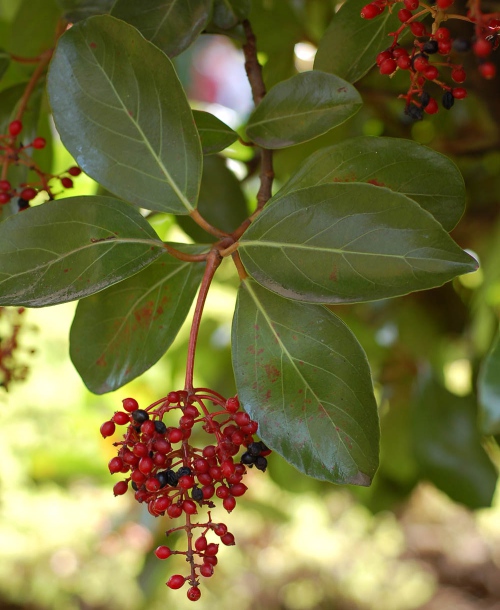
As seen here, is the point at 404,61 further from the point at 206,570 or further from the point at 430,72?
the point at 206,570

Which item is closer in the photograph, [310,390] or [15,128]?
[310,390]

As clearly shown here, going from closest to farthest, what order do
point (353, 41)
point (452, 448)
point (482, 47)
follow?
point (482, 47)
point (353, 41)
point (452, 448)

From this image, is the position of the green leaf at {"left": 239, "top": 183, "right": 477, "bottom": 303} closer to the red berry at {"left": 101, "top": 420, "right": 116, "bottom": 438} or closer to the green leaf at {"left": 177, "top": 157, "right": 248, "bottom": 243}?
the red berry at {"left": 101, "top": 420, "right": 116, "bottom": 438}

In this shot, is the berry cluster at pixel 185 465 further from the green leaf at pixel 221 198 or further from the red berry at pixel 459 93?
the green leaf at pixel 221 198

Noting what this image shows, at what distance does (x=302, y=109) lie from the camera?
47cm

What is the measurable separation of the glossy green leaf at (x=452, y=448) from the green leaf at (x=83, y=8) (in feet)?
2.27

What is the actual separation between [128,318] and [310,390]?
0.16 m

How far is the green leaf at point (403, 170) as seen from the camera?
444 mm

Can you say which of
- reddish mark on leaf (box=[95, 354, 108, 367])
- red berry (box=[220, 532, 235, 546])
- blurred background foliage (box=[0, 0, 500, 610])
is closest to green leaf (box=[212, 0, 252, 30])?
reddish mark on leaf (box=[95, 354, 108, 367])

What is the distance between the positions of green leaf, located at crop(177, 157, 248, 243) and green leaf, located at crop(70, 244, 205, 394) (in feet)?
0.86

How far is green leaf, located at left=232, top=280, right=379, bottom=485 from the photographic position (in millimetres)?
430

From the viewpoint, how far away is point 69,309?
2.43 meters

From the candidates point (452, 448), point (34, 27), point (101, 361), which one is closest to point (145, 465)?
point (101, 361)

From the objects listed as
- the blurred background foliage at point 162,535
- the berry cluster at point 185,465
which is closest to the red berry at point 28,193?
the berry cluster at point 185,465
